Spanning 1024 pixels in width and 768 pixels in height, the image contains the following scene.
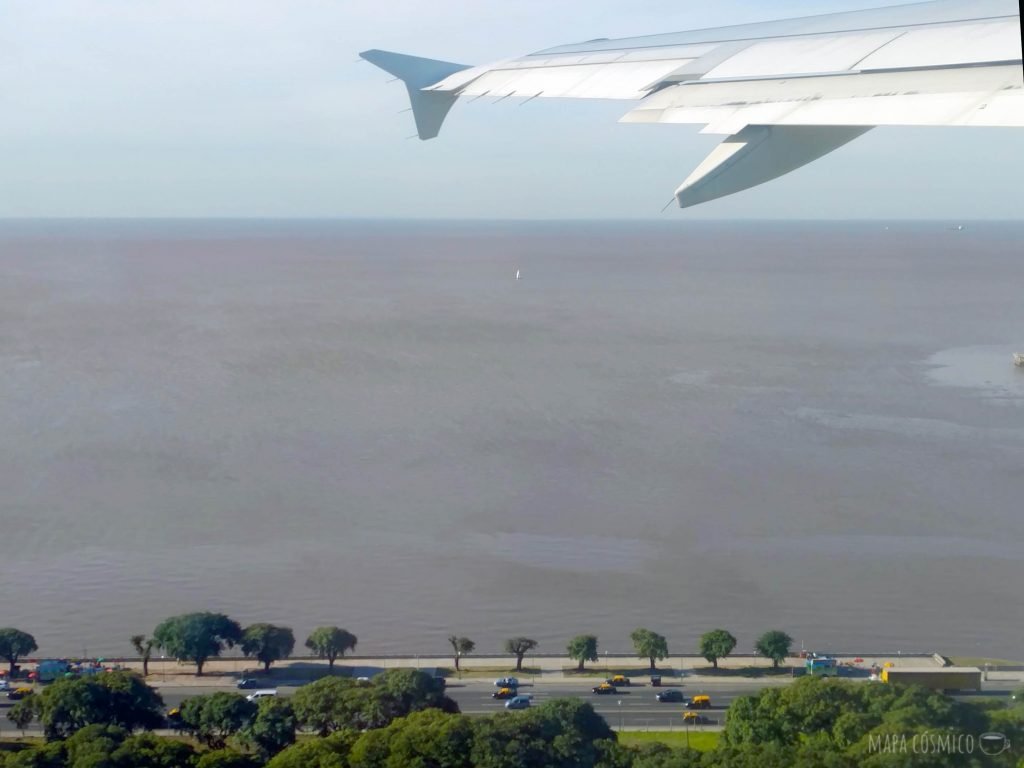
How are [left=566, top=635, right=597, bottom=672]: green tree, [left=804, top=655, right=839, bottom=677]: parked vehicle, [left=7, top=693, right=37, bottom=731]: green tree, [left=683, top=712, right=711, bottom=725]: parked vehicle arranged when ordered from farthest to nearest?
1. [left=566, top=635, right=597, bottom=672]: green tree
2. [left=804, top=655, right=839, bottom=677]: parked vehicle
3. [left=683, top=712, right=711, bottom=725]: parked vehicle
4. [left=7, top=693, right=37, bottom=731]: green tree

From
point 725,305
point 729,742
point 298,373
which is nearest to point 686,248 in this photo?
point 725,305

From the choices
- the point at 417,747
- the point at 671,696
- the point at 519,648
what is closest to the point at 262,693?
the point at 519,648

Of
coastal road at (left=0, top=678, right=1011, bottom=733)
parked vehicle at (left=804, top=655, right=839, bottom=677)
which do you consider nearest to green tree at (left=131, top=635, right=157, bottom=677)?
coastal road at (left=0, top=678, right=1011, bottom=733)

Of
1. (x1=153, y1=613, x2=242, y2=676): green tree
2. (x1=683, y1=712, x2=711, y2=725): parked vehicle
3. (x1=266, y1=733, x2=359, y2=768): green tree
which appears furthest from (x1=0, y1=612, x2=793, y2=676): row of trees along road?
(x1=266, y1=733, x2=359, y2=768): green tree

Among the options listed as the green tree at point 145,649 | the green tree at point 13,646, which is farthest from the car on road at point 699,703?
the green tree at point 13,646

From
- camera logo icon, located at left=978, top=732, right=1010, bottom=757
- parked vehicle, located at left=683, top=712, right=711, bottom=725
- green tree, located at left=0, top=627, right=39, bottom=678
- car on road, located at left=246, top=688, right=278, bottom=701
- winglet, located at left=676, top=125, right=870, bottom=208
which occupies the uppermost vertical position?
winglet, located at left=676, top=125, right=870, bottom=208

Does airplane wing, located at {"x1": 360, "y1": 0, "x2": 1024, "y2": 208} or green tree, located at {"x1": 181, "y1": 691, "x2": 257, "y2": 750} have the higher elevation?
airplane wing, located at {"x1": 360, "y1": 0, "x2": 1024, "y2": 208}

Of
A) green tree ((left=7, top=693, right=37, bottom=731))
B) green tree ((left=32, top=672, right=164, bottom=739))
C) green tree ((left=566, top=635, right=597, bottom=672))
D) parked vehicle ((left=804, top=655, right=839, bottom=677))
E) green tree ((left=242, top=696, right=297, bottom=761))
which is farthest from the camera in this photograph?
green tree ((left=566, top=635, right=597, bottom=672))

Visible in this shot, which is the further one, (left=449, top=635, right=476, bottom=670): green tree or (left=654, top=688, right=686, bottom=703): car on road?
(left=449, top=635, right=476, bottom=670): green tree

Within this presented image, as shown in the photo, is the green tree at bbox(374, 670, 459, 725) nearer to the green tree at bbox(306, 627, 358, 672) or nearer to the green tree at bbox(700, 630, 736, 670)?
the green tree at bbox(306, 627, 358, 672)
